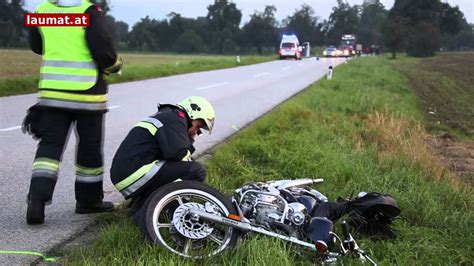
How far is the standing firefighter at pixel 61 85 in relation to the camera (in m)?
4.24

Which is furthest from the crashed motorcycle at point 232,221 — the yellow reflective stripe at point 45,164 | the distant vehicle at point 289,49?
the distant vehicle at point 289,49

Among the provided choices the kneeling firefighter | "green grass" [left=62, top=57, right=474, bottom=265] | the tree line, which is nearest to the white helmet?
the kneeling firefighter

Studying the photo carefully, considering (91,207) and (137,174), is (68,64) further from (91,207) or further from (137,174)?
(91,207)

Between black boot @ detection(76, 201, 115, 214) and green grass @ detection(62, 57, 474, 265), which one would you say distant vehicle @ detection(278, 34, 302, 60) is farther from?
black boot @ detection(76, 201, 115, 214)

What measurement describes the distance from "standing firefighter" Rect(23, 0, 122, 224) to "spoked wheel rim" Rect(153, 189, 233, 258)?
1.17 meters

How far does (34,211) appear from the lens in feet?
13.8

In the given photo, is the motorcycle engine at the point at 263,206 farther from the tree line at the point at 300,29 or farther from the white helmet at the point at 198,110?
the tree line at the point at 300,29

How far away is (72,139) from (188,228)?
5094 millimetres

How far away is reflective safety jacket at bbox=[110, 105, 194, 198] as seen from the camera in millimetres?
3900

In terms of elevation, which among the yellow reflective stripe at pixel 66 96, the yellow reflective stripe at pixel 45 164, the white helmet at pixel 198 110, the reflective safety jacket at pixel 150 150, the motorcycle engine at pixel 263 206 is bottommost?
the motorcycle engine at pixel 263 206

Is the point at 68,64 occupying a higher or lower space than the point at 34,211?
higher

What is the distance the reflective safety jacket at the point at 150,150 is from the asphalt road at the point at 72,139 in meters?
0.65

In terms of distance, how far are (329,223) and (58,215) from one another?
2.33m

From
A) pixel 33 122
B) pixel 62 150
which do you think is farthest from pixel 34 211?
pixel 33 122
